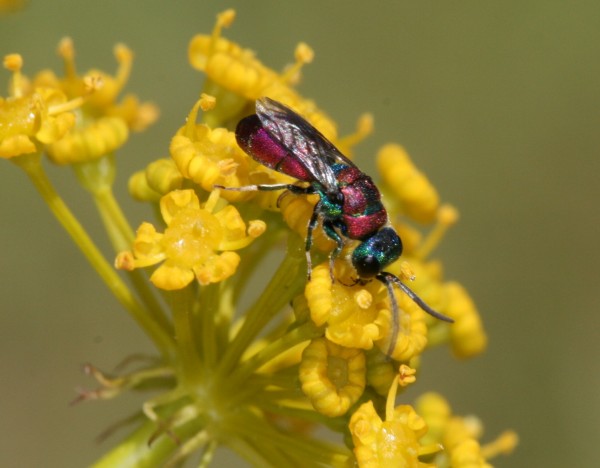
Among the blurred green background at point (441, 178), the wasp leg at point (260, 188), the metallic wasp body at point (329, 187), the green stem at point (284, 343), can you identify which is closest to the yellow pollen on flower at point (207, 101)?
the metallic wasp body at point (329, 187)

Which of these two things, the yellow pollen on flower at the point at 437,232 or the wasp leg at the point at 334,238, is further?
the yellow pollen on flower at the point at 437,232

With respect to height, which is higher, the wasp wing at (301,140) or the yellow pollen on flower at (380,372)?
the wasp wing at (301,140)

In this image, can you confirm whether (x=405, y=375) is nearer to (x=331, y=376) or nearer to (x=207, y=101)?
(x=331, y=376)

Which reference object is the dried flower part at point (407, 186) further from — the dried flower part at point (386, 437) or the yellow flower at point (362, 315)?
the dried flower part at point (386, 437)

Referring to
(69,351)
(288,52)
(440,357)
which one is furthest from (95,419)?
(288,52)

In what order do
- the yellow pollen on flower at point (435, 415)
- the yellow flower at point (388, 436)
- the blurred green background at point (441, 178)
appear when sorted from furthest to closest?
the blurred green background at point (441, 178) < the yellow pollen on flower at point (435, 415) < the yellow flower at point (388, 436)

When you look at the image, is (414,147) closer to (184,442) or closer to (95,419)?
(95,419)

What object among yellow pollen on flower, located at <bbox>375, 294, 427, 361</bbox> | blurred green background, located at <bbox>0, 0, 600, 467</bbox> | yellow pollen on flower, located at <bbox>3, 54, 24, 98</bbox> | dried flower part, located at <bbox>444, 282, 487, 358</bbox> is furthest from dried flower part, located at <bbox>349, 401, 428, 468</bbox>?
blurred green background, located at <bbox>0, 0, 600, 467</bbox>

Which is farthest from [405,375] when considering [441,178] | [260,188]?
[441,178]
